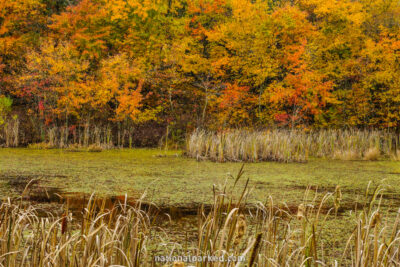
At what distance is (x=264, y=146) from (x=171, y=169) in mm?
2865

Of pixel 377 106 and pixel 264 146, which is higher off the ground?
pixel 377 106

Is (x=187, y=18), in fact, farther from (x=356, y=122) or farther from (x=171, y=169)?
(x=171, y=169)

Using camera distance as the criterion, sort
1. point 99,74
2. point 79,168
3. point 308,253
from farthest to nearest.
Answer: point 99,74, point 79,168, point 308,253

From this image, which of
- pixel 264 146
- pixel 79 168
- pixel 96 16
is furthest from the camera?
pixel 96 16

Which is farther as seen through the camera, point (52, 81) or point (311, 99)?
point (311, 99)

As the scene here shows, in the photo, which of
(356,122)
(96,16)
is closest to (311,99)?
(356,122)

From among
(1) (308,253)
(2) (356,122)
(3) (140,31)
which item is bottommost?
(1) (308,253)

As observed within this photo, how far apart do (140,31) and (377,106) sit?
31.8 ft

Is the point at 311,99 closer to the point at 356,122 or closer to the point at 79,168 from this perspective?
the point at 356,122

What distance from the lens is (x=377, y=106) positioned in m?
19.3

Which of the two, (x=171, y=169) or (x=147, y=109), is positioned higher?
(x=147, y=109)

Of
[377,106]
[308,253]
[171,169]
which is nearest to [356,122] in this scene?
[377,106]

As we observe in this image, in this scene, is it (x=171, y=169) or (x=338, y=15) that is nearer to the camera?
(x=171, y=169)

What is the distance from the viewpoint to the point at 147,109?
17.4 metres
